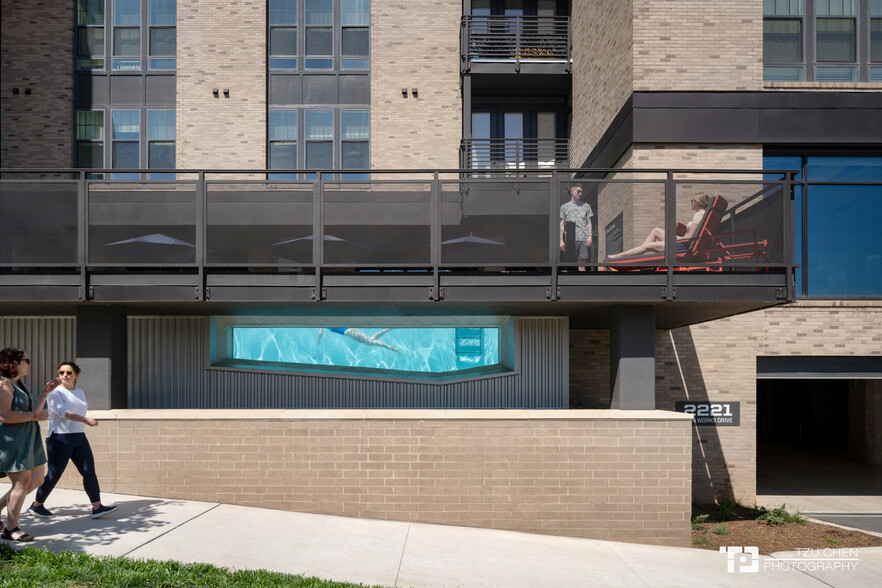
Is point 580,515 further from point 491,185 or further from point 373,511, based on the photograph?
point 491,185

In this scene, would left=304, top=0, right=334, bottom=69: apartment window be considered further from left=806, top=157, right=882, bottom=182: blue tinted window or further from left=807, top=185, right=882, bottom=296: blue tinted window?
left=807, top=185, right=882, bottom=296: blue tinted window

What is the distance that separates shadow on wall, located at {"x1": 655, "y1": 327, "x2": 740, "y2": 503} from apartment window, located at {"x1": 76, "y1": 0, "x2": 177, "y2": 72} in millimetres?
13493

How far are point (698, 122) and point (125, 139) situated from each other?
13.4 meters

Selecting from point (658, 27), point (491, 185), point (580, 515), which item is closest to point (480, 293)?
point (491, 185)

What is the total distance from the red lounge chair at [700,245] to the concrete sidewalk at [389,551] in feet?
12.0

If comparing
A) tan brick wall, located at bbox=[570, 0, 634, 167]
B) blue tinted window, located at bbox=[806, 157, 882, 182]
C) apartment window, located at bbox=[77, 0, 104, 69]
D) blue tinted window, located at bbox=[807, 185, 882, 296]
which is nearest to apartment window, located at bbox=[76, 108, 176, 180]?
apartment window, located at bbox=[77, 0, 104, 69]

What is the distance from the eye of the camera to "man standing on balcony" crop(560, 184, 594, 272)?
8383 millimetres

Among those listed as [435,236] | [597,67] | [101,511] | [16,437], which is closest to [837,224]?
[597,67]

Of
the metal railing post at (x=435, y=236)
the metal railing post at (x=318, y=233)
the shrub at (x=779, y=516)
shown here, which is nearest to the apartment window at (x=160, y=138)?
the metal railing post at (x=318, y=233)

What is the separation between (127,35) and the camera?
51.9 ft

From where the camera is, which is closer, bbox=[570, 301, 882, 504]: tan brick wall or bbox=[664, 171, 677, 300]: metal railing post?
bbox=[664, 171, 677, 300]: metal railing post

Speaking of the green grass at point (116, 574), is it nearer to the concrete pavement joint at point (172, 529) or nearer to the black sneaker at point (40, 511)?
the concrete pavement joint at point (172, 529)

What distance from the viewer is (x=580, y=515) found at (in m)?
8.34

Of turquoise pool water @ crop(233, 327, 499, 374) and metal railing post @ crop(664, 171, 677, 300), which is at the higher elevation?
metal railing post @ crop(664, 171, 677, 300)
